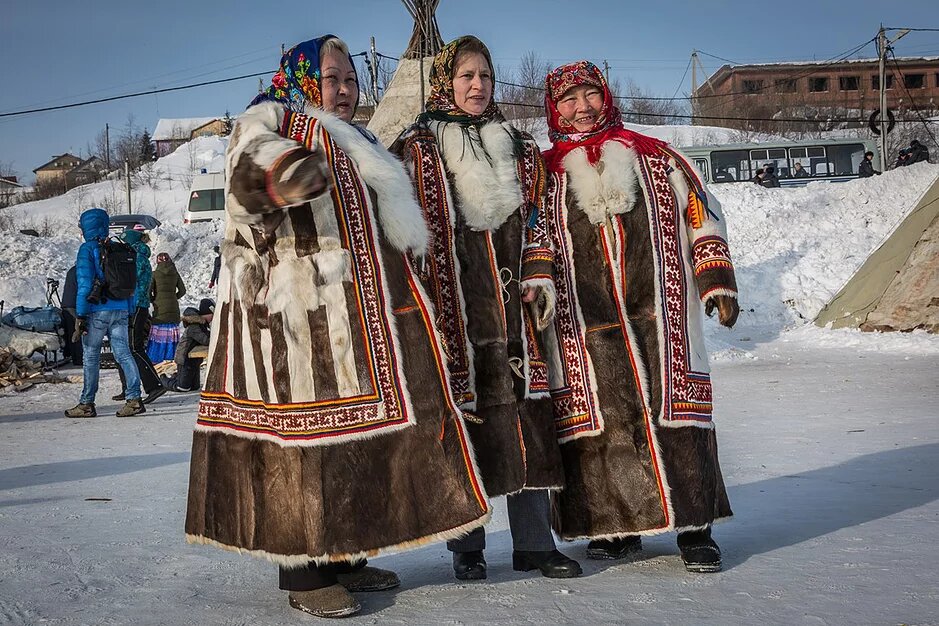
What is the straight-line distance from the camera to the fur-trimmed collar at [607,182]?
11.0 feet

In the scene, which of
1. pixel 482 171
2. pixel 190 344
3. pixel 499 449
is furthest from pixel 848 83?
pixel 499 449

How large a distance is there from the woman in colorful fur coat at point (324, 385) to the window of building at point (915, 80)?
62.6 m

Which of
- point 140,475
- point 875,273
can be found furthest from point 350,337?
point 875,273

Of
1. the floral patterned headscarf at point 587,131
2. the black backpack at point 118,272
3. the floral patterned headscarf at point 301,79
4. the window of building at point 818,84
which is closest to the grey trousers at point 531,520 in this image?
the floral patterned headscarf at point 587,131

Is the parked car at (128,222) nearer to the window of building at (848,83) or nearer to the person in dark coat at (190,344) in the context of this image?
the person in dark coat at (190,344)

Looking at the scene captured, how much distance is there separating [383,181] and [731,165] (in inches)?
988

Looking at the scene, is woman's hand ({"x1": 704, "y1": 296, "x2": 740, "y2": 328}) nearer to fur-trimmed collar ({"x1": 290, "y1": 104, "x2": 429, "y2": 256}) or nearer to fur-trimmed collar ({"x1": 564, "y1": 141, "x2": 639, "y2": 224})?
fur-trimmed collar ({"x1": 564, "y1": 141, "x2": 639, "y2": 224})

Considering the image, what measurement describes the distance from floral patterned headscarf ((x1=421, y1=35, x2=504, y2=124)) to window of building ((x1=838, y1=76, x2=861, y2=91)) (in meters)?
56.7

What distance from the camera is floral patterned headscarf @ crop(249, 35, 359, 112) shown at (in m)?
2.81

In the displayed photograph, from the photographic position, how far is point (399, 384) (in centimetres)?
263

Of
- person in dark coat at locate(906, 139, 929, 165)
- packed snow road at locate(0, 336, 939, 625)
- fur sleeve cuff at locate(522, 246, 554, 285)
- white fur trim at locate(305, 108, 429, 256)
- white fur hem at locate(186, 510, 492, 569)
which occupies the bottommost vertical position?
packed snow road at locate(0, 336, 939, 625)

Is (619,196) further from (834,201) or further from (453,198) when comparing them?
(834,201)

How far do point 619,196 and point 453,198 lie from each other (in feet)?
2.08

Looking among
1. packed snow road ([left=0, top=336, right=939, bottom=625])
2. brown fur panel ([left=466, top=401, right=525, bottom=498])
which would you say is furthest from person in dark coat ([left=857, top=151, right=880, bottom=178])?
brown fur panel ([left=466, top=401, right=525, bottom=498])
